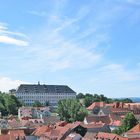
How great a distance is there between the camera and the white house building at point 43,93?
15425 centimetres

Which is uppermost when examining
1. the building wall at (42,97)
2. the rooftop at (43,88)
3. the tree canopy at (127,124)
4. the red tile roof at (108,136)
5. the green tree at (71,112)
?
the rooftop at (43,88)

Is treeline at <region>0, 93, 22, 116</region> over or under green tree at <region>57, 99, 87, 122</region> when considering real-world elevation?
over

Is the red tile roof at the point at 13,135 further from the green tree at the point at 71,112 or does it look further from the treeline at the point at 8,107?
the treeline at the point at 8,107

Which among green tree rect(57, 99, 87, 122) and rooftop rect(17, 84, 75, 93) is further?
rooftop rect(17, 84, 75, 93)

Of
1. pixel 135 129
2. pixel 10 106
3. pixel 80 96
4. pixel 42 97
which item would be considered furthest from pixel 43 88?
pixel 135 129

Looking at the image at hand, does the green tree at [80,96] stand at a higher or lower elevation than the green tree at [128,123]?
higher

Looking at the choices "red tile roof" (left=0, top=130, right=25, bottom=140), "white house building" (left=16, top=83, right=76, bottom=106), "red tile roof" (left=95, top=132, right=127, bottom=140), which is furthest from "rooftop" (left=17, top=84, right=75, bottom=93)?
"red tile roof" (left=95, top=132, right=127, bottom=140)

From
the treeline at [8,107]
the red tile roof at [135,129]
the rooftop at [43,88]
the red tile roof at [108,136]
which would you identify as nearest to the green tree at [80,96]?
the rooftop at [43,88]

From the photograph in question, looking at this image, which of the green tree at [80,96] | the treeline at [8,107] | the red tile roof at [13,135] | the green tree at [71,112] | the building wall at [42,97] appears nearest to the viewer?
the red tile roof at [13,135]

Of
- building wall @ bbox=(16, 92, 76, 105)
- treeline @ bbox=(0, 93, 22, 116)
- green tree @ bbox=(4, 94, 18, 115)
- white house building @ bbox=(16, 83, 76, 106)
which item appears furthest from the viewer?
building wall @ bbox=(16, 92, 76, 105)

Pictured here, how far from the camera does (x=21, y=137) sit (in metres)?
58.1

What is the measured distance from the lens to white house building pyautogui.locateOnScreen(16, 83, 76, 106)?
6073 inches

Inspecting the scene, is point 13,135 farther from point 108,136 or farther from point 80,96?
point 80,96

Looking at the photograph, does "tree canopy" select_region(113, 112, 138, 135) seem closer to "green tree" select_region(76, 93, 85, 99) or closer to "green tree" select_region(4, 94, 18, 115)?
"green tree" select_region(4, 94, 18, 115)
